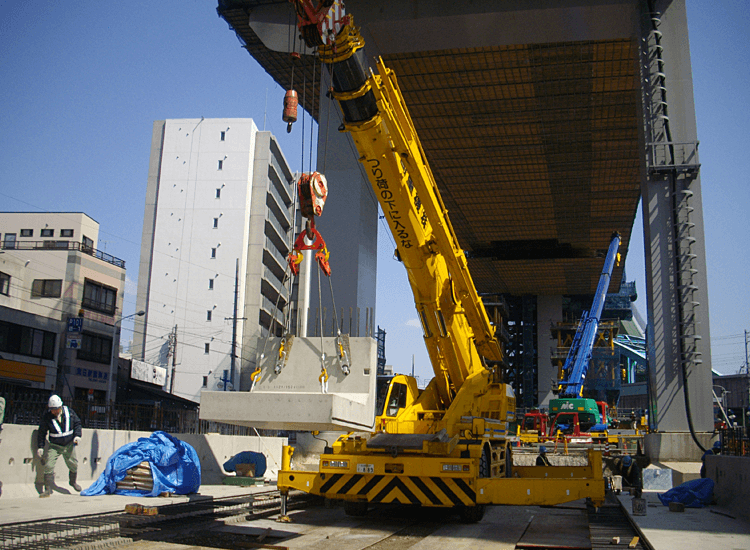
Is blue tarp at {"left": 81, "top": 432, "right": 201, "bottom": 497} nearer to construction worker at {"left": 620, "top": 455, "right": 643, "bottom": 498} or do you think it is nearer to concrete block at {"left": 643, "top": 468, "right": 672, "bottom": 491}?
construction worker at {"left": 620, "top": 455, "right": 643, "bottom": 498}

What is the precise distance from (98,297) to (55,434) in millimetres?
38284

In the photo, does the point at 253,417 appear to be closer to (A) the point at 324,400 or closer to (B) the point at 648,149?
(A) the point at 324,400

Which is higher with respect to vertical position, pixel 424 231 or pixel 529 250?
pixel 529 250

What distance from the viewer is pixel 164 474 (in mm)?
13578

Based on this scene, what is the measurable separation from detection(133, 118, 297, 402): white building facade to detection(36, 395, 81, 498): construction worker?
4867cm

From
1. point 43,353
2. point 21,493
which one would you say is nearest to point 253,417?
point 21,493

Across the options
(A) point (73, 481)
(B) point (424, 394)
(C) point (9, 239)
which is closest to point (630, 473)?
(B) point (424, 394)

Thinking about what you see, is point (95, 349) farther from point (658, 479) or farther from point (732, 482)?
point (732, 482)

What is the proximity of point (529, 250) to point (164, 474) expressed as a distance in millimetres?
34063

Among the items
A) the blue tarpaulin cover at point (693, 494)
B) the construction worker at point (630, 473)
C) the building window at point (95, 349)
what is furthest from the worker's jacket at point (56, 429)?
the building window at point (95, 349)

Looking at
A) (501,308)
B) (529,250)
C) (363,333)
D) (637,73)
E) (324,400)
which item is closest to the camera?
(324,400)

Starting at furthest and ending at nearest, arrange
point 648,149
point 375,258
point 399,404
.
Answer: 1. point 375,258
2. point 648,149
3. point 399,404

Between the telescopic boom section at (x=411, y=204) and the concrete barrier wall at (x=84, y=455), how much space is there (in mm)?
7023

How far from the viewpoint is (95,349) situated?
46156mm
